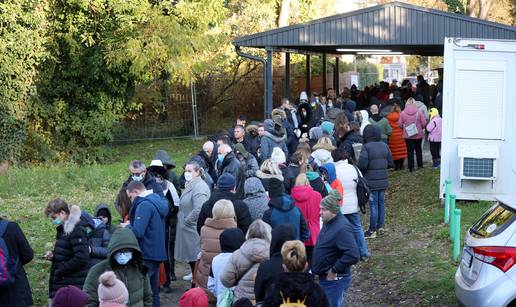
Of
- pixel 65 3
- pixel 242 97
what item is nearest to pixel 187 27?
pixel 65 3

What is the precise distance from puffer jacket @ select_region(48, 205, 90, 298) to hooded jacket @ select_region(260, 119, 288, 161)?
6.73 m

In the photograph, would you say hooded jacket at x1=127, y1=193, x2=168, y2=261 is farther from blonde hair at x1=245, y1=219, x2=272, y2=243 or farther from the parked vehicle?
the parked vehicle

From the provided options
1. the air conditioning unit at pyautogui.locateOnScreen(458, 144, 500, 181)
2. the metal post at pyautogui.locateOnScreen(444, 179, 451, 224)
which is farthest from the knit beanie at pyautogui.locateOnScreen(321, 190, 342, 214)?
the air conditioning unit at pyautogui.locateOnScreen(458, 144, 500, 181)

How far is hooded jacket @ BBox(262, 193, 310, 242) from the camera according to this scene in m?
9.00

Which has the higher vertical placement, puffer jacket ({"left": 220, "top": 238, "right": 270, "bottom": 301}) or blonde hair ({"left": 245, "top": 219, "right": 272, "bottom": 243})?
blonde hair ({"left": 245, "top": 219, "right": 272, "bottom": 243})

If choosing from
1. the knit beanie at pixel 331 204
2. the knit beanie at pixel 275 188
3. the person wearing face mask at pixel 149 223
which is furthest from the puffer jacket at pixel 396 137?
the knit beanie at pixel 331 204

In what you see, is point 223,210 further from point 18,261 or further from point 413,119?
point 413,119

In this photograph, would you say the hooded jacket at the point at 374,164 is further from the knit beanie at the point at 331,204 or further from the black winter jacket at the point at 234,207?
the knit beanie at the point at 331,204

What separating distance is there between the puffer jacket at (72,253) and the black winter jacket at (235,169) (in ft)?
11.5

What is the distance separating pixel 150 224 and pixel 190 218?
1210 millimetres

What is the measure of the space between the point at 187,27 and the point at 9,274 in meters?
18.5

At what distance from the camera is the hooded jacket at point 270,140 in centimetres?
1446

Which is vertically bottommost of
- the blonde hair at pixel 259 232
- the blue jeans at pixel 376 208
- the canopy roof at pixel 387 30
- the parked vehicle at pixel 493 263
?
the blue jeans at pixel 376 208

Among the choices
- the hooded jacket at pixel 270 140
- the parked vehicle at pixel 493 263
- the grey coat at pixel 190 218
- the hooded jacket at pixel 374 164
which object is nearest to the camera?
the parked vehicle at pixel 493 263
